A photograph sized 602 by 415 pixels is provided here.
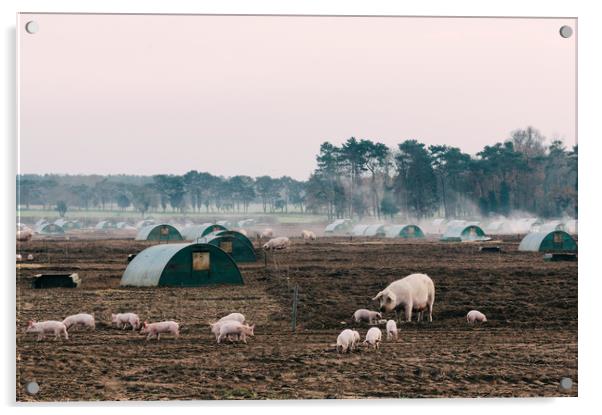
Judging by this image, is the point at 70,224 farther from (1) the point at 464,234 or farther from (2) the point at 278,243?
(1) the point at 464,234

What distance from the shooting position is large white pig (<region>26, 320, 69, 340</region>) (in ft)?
46.0

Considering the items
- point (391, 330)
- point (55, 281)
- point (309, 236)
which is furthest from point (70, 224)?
point (391, 330)

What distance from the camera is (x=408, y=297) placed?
1722cm

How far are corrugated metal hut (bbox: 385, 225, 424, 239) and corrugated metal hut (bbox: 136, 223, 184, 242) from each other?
8.29 meters

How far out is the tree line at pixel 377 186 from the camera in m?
19.4

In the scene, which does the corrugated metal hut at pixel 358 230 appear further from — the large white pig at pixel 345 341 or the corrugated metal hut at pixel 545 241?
the large white pig at pixel 345 341

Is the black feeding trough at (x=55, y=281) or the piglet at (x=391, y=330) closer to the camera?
the piglet at (x=391, y=330)

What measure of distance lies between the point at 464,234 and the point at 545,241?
830cm

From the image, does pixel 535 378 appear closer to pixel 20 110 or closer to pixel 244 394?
pixel 244 394

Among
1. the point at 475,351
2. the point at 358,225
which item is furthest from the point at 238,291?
the point at 358,225

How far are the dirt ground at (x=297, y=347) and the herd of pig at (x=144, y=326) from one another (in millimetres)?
165

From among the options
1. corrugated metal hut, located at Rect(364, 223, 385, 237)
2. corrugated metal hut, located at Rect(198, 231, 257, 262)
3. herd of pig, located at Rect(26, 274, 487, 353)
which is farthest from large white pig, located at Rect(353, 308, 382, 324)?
corrugated metal hut, located at Rect(364, 223, 385, 237)

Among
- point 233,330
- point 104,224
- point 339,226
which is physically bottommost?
point 233,330

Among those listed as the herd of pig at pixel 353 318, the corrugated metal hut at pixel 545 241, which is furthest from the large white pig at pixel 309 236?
the herd of pig at pixel 353 318
